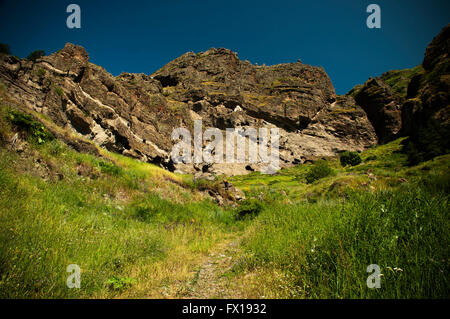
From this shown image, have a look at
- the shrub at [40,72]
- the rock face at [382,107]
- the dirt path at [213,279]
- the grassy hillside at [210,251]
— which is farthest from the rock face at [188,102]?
the dirt path at [213,279]

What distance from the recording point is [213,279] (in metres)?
3.43

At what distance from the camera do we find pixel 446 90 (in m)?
34.1

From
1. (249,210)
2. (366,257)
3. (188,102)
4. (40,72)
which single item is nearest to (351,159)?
(188,102)

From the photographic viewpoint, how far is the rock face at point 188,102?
19500 mm

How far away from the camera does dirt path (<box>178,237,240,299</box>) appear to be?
281 cm

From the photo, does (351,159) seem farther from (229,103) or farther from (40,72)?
(40,72)

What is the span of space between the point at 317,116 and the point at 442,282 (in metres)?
103

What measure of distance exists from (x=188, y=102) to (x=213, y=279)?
75.8 m
